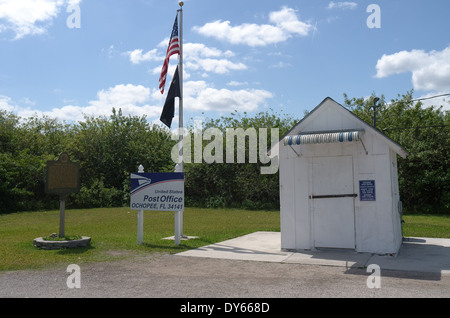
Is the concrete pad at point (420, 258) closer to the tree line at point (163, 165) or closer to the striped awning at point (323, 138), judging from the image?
the striped awning at point (323, 138)

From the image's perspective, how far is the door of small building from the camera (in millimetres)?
9172

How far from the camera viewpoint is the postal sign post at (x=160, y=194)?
1047 centimetres

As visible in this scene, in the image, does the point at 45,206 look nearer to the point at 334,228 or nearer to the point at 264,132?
the point at 264,132

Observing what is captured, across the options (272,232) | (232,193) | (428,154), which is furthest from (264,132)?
(272,232)

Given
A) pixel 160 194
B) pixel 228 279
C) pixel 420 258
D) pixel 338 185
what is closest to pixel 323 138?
pixel 338 185

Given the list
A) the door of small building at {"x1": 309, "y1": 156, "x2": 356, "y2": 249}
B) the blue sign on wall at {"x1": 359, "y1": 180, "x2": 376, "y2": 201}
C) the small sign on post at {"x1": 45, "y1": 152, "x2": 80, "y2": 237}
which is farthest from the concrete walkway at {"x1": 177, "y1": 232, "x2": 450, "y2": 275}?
the small sign on post at {"x1": 45, "y1": 152, "x2": 80, "y2": 237}

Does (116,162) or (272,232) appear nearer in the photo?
(272,232)

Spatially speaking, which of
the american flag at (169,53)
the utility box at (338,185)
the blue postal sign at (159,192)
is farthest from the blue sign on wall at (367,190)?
the american flag at (169,53)

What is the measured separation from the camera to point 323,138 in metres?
8.74

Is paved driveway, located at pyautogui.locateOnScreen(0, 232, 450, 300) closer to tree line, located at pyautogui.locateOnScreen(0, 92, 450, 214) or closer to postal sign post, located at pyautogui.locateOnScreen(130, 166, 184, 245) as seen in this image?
postal sign post, located at pyautogui.locateOnScreen(130, 166, 184, 245)

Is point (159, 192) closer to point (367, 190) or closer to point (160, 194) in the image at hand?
point (160, 194)

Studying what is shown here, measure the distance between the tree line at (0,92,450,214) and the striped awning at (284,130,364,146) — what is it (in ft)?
50.7

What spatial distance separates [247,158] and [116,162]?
11.0 metres

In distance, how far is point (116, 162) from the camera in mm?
30516
